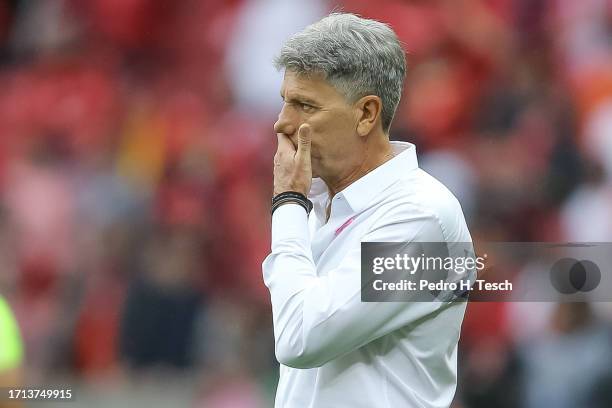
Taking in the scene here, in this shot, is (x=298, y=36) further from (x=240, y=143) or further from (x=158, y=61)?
(x=158, y=61)

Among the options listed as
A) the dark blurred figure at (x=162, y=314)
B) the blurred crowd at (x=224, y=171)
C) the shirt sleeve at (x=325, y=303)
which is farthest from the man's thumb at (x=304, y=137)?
the dark blurred figure at (x=162, y=314)

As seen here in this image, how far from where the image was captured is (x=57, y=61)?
157 inches

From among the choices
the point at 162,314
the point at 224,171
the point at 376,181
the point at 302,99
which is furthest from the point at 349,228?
the point at 224,171

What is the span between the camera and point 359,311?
1230 mm

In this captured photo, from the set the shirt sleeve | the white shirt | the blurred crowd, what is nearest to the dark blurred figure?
the blurred crowd

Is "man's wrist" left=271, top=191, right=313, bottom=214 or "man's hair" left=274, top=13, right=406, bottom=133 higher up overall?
"man's hair" left=274, top=13, right=406, bottom=133

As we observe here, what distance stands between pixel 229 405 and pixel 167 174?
37.3 inches

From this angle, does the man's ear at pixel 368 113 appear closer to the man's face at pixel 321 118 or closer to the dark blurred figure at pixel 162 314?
the man's face at pixel 321 118

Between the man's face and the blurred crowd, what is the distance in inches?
55.8

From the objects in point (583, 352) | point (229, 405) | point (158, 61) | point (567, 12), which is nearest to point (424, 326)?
point (583, 352)

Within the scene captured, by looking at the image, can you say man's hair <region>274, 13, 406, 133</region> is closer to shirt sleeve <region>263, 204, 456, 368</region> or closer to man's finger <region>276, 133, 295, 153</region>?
man's finger <region>276, 133, 295, 153</region>

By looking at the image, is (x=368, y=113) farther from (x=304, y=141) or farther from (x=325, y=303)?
(x=325, y=303)

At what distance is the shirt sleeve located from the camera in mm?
1226

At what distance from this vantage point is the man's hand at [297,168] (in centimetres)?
134
